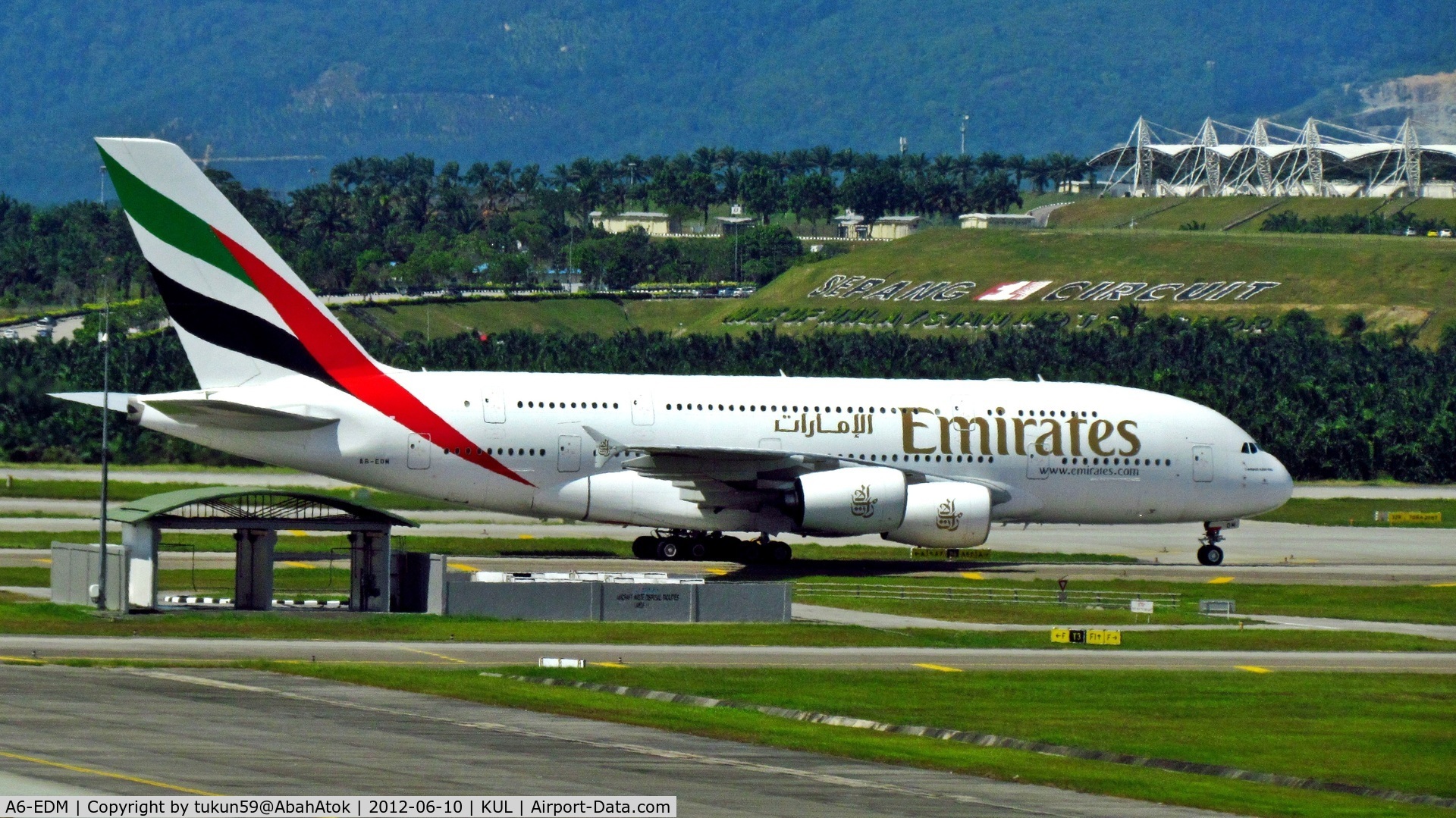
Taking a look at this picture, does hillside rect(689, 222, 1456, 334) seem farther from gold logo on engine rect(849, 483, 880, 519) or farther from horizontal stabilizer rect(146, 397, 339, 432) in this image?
horizontal stabilizer rect(146, 397, 339, 432)

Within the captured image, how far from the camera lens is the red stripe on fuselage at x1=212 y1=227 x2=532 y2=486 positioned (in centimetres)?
4850

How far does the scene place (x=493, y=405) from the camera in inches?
1945

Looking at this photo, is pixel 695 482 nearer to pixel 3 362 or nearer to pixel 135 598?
pixel 135 598

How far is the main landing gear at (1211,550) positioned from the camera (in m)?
54.8

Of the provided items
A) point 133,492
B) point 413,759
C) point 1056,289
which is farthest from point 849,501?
point 1056,289

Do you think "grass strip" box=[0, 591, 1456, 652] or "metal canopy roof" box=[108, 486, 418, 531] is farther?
"metal canopy roof" box=[108, 486, 418, 531]

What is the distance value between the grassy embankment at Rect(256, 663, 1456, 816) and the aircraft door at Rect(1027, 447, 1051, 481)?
59.2 feet

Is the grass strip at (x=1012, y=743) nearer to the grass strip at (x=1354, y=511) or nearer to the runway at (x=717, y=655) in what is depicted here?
the runway at (x=717, y=655)

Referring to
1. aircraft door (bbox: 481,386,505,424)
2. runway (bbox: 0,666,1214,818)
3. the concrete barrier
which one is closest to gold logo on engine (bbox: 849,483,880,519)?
the concrete barrier

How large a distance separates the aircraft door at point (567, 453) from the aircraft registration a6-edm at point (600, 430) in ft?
0.15

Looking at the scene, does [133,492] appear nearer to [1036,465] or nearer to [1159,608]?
[1036,465]

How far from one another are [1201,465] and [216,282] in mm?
27786

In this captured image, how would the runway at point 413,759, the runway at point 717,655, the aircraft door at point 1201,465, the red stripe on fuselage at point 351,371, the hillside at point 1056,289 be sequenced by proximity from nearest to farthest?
the runway at point 413,759 < the runway at point 717,655 < the red stripe on fuselage at point 351,371 < the aircraft door at point 1201,465 < the hillside at point 1056,289

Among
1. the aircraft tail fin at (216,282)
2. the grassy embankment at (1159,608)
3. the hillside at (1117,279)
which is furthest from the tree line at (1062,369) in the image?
the grassy embankment at (1159,608)
